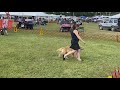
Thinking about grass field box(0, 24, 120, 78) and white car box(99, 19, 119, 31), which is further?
white car box(99, 19, 119, 31)

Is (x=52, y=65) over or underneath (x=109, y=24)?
underneath

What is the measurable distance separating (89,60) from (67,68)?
102cm

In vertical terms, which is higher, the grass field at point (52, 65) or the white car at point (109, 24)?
the white car at point (109, 24)

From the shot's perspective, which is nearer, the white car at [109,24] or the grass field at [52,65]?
the grass field at [52,65]

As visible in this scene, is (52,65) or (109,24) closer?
(52,65)

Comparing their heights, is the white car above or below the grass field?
above
